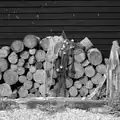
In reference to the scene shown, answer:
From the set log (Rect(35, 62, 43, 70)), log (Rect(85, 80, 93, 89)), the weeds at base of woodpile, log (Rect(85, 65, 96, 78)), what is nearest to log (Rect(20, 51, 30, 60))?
log (Rect(35, 62, 43, 70))

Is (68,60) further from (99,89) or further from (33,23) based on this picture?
(33,23)

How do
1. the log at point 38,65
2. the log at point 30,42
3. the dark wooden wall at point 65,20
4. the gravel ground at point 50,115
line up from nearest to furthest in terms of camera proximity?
the gravel ground at point 50,115 < the log at point 30,42 < the log at point 38,65 < the dark wooden wall at point 65,20

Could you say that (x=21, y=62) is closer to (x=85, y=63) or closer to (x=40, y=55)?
(x=40, y=55)

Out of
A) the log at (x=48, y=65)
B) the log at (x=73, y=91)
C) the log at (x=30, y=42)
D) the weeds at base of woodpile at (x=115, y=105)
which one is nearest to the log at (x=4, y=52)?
the log at (x=30, y=42)

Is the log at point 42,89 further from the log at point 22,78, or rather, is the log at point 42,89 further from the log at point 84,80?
the log at point 84,80

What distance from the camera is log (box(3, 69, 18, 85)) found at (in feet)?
21.5

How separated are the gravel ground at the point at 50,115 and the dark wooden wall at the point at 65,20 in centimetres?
195

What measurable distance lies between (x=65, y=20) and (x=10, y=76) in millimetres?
1784

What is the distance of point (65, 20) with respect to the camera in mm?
7316

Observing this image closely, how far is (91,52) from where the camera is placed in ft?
21.3

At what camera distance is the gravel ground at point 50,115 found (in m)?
5.65

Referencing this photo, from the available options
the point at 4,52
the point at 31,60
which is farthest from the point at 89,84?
the point at 4,52

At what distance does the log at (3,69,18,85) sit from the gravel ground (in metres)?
0.74

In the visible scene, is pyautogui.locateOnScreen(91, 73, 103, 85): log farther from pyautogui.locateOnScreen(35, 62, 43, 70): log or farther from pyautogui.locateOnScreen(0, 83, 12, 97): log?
pyautogui.locateOnScreen(0, 83, 12, 97): log
